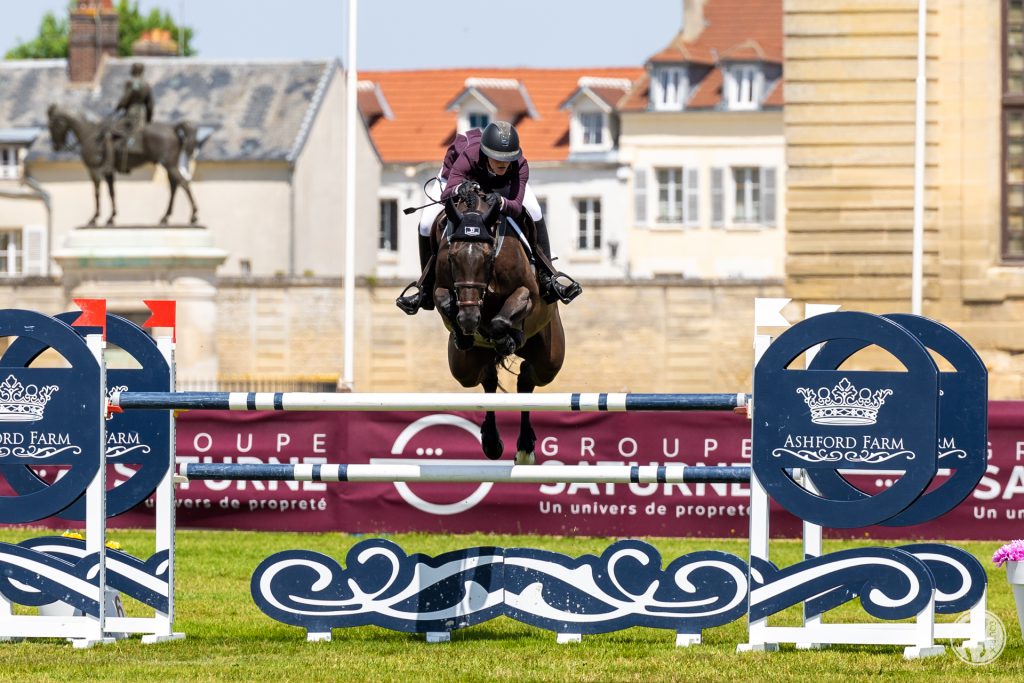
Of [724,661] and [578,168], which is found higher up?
[578,168]

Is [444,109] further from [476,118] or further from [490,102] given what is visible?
[490,102]

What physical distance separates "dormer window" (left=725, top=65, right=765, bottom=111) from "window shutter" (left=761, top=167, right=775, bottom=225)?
2069 mm

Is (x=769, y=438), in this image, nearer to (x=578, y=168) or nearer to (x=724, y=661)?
(x=724, y=661)

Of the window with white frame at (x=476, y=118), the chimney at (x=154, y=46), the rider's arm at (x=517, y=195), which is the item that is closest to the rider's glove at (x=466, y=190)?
the rider's arm at (x=517, y=195)

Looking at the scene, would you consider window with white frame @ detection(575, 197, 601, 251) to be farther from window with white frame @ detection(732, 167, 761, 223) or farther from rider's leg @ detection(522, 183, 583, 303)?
rider's leg @ detection(522, 183, 583, 303)

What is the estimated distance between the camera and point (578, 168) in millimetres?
58625

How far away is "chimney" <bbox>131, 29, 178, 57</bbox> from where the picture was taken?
57062 millimetres

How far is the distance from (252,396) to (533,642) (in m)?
2.18

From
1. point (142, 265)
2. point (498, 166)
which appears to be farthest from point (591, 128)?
point (498, 166)

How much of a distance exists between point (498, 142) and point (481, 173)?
0.35 meters

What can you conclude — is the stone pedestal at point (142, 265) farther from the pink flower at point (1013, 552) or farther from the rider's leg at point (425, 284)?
the pink flower at point (1013, 552)

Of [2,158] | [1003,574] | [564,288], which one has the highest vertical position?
[2,158]

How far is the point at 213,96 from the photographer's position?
52.0m

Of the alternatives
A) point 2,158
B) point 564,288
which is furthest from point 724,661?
point 2,158
